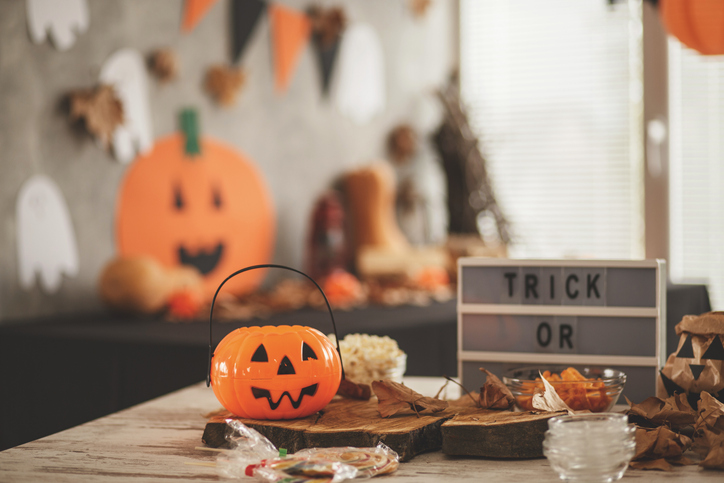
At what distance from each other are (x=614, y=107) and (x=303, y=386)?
12.8ft

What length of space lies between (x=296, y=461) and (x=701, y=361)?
53 cm

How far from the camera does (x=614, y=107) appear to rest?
4270 mm

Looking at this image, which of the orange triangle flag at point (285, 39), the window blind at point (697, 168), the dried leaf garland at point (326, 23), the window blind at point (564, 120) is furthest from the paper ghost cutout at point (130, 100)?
the window blind at point (697, 168)

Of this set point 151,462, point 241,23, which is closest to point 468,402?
point 151,462

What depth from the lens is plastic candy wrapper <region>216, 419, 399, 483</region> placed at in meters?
0.72

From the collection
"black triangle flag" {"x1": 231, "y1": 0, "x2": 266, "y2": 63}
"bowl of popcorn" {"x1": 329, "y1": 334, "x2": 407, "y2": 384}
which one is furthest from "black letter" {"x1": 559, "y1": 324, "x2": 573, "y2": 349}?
"black triangle flag" {"x1": 231, "y1": 0, "x2": 266, "y2": 63}

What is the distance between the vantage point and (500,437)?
2.64ft

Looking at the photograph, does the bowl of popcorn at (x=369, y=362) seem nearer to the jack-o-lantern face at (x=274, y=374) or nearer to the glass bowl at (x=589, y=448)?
the jack-o-lantern face at (x=274, y=374)

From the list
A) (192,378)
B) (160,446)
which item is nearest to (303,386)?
(160,446)

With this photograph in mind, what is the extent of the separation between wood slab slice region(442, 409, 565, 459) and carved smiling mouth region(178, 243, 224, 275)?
2087 mm

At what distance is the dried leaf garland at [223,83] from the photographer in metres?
2.88

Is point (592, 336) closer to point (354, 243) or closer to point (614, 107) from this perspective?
point (354, 243)

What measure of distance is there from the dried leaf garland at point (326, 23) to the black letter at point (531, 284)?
2697 millimetres

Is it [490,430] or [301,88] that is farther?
[301,88]
